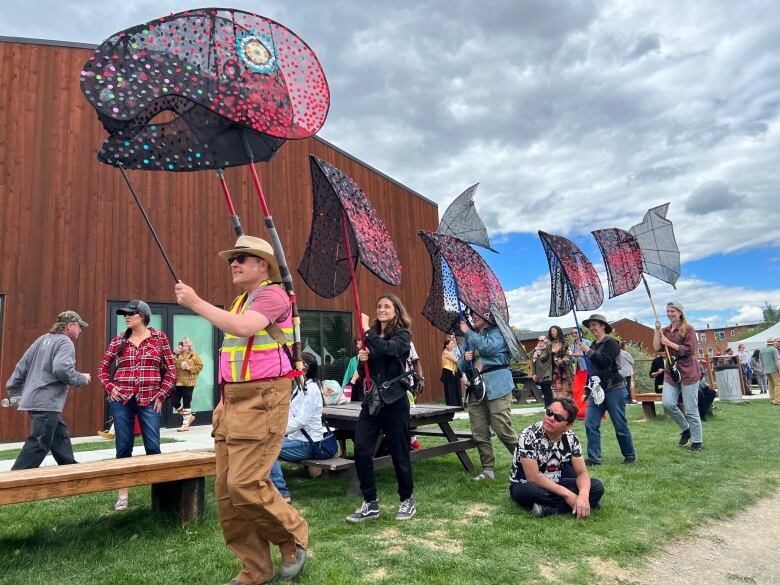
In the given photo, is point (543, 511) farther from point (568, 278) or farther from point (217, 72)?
point (568, 278)

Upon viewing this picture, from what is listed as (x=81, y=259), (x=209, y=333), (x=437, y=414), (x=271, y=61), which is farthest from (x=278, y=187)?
(x=271, y=61)

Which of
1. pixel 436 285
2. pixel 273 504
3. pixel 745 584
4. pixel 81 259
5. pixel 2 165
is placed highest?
pixel 2 165

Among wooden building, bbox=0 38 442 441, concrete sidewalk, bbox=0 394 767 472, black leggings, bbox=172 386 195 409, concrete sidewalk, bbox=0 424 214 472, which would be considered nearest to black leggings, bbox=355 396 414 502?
concrete sidewalk, bbox=0 394 767 472

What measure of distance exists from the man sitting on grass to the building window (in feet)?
33.1

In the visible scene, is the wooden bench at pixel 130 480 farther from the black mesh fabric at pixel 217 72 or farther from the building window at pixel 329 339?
the building window at pixel 329 339

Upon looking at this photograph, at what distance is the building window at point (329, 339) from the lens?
14.3 meters

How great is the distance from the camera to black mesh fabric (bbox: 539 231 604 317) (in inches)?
307

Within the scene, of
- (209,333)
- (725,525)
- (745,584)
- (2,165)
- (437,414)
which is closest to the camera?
(745,584)

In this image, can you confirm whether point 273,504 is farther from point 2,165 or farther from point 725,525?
point 2,165

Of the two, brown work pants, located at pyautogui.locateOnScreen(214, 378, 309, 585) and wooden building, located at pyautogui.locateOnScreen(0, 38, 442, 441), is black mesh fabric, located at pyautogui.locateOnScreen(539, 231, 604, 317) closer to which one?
brown work pants, located at pyautogui.locateOnScreen(214, 378, 309, 585)

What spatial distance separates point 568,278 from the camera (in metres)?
7.75

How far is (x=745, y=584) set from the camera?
309 cm

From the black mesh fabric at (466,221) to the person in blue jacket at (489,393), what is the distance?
3103mm

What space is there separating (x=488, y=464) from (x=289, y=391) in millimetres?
3397
